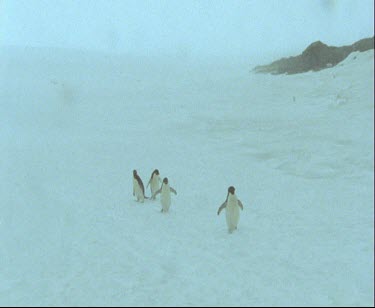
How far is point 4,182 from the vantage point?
58.3ft

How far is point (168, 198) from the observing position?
12531 millimetres

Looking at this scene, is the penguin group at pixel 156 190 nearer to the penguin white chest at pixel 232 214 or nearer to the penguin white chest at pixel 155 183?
the penguin white chest at pixel 155 183

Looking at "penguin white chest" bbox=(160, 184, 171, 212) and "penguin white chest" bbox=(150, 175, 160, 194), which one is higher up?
"penguin white chest" bbox=(150, 175, 160, 194)

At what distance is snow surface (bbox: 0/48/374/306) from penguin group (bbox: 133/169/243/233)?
291mm

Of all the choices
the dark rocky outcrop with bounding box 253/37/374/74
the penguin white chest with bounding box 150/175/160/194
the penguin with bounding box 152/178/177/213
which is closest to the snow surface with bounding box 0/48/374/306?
the penguin with bounding box 152/178/177/213

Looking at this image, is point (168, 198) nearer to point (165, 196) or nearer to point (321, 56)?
point (165, 196)

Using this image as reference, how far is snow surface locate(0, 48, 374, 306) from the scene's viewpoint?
8.30 m

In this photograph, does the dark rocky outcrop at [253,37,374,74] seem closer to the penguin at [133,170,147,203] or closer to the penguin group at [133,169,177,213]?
the penguin group at [133,169,177,213]

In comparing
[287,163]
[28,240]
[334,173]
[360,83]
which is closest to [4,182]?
[28,240]

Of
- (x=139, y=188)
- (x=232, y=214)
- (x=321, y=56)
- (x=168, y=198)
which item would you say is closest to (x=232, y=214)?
(x=232, y=214)

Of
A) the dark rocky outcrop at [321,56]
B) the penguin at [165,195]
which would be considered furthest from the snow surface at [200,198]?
the dark rocky outcrop at [321,56]

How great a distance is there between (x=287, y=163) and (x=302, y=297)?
9.09m

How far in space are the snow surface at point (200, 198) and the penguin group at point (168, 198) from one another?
0.29 m

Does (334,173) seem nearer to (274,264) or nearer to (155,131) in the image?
(274,264)
